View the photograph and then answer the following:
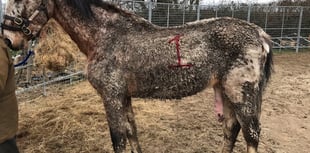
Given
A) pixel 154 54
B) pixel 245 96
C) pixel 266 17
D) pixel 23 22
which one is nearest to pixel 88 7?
pixel 23 22

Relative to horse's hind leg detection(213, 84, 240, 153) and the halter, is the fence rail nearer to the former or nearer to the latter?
horse's hind leg detection(213, 84, 240, 153)

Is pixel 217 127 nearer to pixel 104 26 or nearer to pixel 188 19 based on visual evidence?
pixel 104 26

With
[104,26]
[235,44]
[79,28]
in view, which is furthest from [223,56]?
[79,28]

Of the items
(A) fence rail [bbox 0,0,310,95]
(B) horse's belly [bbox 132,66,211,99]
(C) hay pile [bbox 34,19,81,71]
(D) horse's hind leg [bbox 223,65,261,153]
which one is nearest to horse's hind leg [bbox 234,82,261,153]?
(D) horse's hind leg [bbox 223,65,261,153]

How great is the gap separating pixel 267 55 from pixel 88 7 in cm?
164

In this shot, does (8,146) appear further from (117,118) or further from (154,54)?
(154,54)

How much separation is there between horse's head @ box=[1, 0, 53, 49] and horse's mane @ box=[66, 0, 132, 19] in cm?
21

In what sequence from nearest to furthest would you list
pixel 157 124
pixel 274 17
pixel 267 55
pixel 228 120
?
pixel 267 55 < pixel 228 120 < pixel 157 124 < pixel 274 17

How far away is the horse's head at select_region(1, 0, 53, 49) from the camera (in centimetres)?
283

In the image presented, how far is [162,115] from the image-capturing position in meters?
5.23

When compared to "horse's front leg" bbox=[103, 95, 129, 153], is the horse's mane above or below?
above

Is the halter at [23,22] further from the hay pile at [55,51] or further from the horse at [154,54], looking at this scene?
the hay pile at [55,51]

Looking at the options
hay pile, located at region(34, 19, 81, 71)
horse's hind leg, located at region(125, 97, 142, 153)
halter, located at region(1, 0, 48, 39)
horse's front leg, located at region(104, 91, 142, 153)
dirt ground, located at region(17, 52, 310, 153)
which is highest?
halter, located at region(1, 0, 48, 39)

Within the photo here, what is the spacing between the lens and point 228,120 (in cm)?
334
